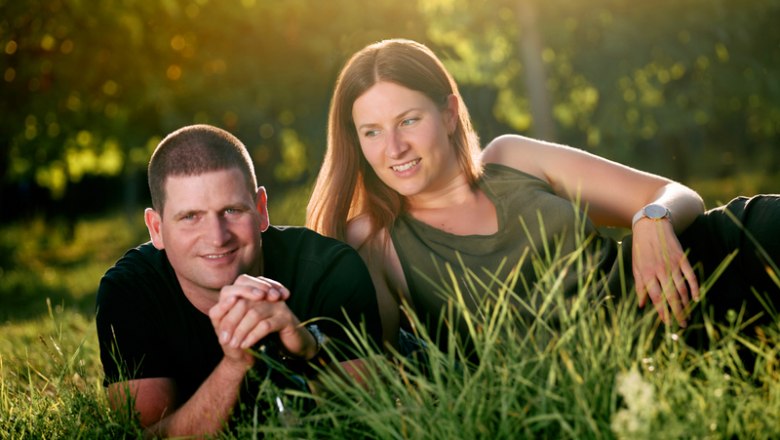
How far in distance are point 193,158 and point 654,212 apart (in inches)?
71.6

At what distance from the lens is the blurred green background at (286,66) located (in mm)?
12539

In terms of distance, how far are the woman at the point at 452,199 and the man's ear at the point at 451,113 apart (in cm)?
1

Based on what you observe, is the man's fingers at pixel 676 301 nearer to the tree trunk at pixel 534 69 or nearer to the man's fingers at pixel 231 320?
the man's fingers at pixel 231 320

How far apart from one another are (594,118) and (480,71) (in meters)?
2.24

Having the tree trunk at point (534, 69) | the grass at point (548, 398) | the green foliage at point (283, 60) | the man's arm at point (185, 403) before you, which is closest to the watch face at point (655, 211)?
the grass at point (548, 398)

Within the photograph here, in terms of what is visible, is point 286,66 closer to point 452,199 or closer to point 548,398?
point 452,199

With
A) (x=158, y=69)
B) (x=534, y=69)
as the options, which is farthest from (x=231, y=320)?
(x=534, y=69)

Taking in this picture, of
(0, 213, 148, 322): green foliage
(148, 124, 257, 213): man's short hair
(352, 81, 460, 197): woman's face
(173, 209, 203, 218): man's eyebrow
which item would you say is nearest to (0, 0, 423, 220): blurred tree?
(0, 213, 148, 322): green foliage

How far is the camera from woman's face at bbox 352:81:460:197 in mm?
3768

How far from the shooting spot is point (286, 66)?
45.5 ft

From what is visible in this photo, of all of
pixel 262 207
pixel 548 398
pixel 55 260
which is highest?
pixel 262 207

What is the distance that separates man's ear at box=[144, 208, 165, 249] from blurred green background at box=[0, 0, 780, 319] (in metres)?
8.28

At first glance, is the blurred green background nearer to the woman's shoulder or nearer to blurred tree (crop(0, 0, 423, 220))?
Answer: blurred tree (crop(0, 0, 423, 220))

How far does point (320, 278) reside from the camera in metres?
3.26
